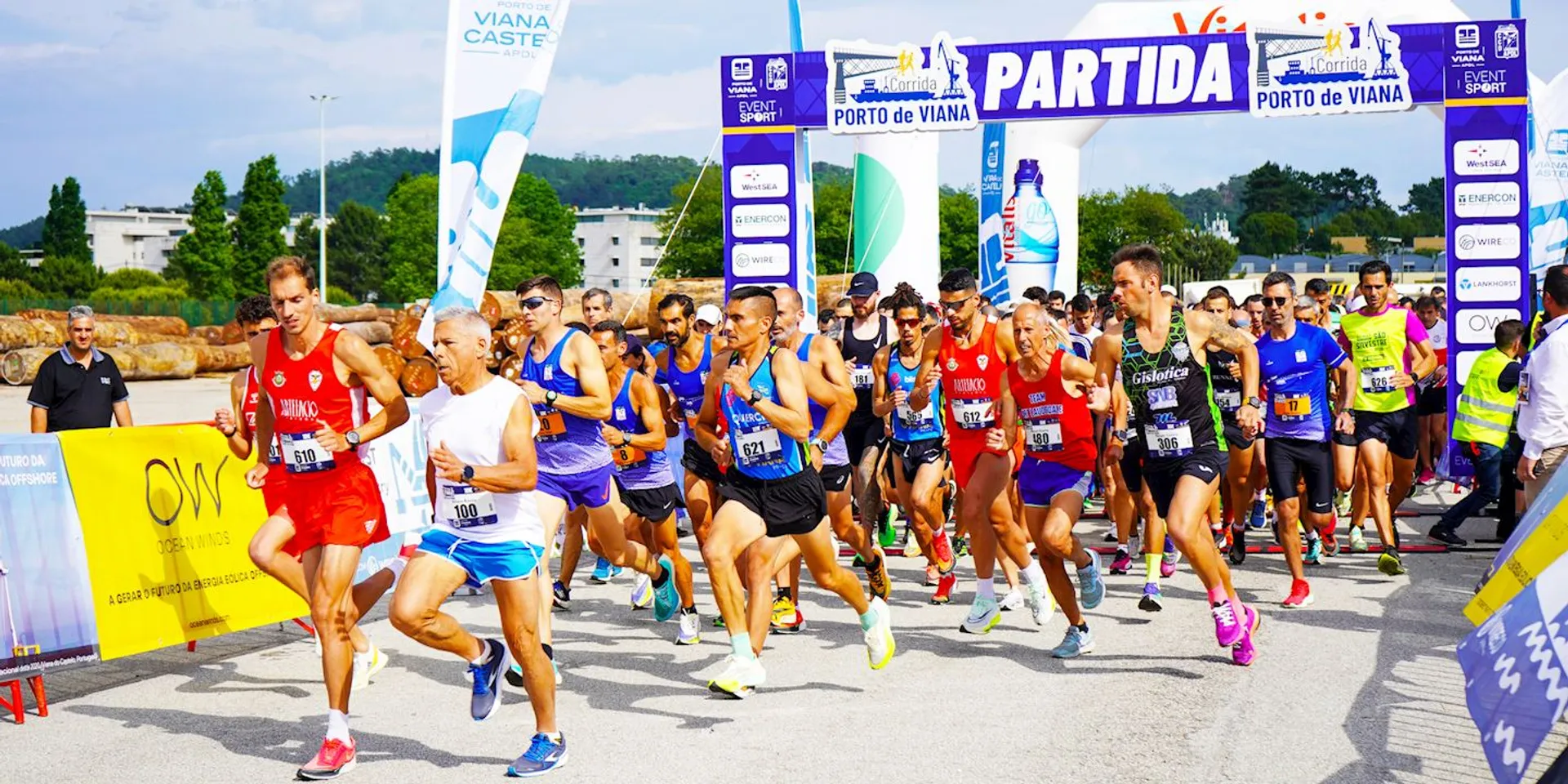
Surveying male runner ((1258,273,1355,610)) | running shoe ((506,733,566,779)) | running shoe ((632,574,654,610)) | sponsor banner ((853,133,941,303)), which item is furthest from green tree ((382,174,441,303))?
running shoe ((506,733,566,779))

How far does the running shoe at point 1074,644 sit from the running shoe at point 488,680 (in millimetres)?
3185

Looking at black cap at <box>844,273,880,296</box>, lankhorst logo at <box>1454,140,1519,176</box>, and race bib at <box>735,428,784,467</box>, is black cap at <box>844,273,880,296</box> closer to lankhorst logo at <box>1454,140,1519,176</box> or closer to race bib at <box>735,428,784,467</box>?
race bib at <box>735,428,784,467</box>

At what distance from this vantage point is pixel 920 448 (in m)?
10.3

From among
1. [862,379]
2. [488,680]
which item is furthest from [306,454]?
[862,379]

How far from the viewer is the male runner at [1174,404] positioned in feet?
25.4

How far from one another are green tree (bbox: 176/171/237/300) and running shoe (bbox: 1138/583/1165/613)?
268 ft

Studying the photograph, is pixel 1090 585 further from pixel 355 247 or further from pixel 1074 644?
pixel 355 247

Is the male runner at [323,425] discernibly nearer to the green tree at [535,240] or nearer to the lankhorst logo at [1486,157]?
the lankhorst logo at [1486,157]

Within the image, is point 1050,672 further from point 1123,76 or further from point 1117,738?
point 1123,76

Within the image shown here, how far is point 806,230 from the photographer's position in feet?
53.0

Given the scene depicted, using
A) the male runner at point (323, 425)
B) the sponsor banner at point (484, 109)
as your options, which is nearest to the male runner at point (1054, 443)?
the male runner at point (323, 425)

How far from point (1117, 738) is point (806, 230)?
409 inches

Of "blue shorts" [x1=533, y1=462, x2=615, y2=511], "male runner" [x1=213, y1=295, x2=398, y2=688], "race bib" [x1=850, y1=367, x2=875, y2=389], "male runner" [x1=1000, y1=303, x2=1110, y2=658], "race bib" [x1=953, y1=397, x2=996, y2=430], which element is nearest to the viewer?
"male runner" [x1=213, y1=295, x2=398, y2=688]

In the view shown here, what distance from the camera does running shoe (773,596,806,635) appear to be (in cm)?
898
